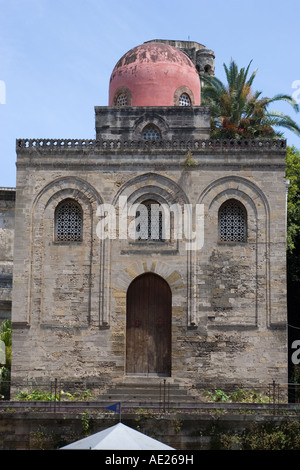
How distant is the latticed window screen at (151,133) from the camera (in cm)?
2992

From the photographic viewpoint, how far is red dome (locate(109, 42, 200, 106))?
3061cm

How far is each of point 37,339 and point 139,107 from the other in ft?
29.3

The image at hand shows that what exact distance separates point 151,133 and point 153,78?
2183 mm

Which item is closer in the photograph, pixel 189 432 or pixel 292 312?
pixel 189 432

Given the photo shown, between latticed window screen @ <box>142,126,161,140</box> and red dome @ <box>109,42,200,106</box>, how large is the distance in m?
1.12

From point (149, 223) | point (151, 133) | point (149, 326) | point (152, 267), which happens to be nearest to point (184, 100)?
point (151, 133)

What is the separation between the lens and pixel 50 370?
88.1ft

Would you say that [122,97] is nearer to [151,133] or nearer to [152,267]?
[151,133]

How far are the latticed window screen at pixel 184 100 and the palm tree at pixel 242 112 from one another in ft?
16.9

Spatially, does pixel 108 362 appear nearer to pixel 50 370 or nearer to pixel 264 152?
pixel 50 370

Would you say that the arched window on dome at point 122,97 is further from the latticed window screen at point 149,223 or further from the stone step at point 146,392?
the stone step at point 146,392

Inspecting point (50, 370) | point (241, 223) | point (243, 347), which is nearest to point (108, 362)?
point (50, 370)

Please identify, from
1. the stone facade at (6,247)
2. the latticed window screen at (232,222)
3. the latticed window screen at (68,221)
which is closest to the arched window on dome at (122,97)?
the latticed window screen at (68,221)
